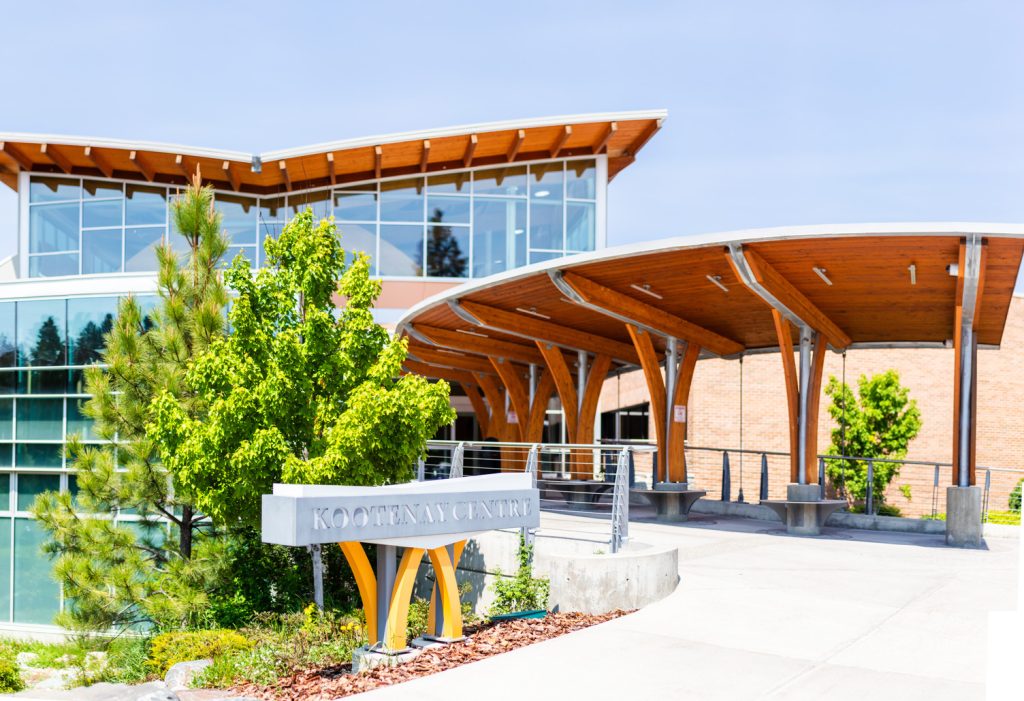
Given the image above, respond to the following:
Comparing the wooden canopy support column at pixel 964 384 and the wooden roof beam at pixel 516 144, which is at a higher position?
the wooden roof beam at pixel 516 144

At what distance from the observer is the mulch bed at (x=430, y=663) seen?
817 centimetres

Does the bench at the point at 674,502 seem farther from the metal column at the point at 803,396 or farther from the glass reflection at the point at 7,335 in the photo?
the glass reflection at the point at 7,335

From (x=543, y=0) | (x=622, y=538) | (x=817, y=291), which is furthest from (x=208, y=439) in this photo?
(x=817, y=291)

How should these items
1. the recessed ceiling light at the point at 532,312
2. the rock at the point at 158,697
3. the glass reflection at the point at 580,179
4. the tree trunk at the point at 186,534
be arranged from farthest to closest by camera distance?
the glass reflection at the point at 580,179 < the recessed ceiling light at the point at 532,312 < the tree trunk at the point at 186,534 < the rock at the point at 158,697

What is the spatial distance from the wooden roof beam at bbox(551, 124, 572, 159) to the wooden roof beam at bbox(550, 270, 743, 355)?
9.01 m

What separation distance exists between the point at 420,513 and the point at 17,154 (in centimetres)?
2547

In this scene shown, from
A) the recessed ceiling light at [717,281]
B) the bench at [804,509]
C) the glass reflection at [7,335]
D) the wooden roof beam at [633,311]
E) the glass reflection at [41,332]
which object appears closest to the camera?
the recessed ceiling light at [717,281]

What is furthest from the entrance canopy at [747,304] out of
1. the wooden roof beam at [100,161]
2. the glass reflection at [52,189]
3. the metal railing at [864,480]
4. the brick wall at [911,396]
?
the glass reflection at [52,189]

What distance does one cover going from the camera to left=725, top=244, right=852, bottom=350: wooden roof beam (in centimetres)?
1384

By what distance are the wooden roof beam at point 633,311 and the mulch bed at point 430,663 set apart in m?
7.00

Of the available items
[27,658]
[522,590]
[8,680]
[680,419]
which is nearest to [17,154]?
[27,658]

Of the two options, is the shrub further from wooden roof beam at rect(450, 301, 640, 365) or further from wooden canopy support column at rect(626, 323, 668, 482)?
wooden roof beam at rect(450, 301, 640, 365)

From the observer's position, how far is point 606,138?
29562mm

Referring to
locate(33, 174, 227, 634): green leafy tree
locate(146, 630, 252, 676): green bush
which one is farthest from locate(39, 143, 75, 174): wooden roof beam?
locate(146, 630, 252, 676): green bush
